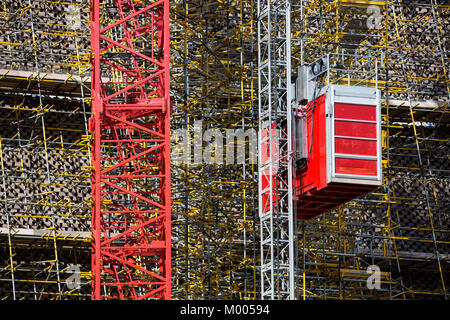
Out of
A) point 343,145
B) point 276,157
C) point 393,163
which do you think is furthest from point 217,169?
point 393,163

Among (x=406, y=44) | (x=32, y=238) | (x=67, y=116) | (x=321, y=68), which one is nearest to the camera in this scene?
(x=321, y=68)

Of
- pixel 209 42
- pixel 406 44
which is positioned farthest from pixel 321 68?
pixel 406 44

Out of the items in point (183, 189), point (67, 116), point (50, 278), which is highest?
point (67, 116)

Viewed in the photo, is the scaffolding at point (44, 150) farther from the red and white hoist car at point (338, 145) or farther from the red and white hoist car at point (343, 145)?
the red and white hoist car at point (343, 145)

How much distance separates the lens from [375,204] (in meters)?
43.0

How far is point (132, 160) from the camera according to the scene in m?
36.8

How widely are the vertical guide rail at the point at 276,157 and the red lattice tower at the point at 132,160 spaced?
301 centimetres

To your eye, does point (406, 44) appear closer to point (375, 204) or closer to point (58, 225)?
point (375, 204)

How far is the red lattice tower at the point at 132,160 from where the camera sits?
119 ft

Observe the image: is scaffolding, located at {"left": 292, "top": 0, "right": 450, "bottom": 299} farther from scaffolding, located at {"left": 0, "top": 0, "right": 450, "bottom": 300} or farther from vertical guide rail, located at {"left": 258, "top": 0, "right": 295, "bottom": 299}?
vertical guide rail, located at {"left": 258, "top": 0, "right": 295, "bottom": 299}

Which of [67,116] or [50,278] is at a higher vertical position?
[67,116]

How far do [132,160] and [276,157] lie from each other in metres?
4.35

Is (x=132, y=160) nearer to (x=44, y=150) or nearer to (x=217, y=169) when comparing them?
(x=217, y=169)

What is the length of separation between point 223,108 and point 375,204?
6.25m
